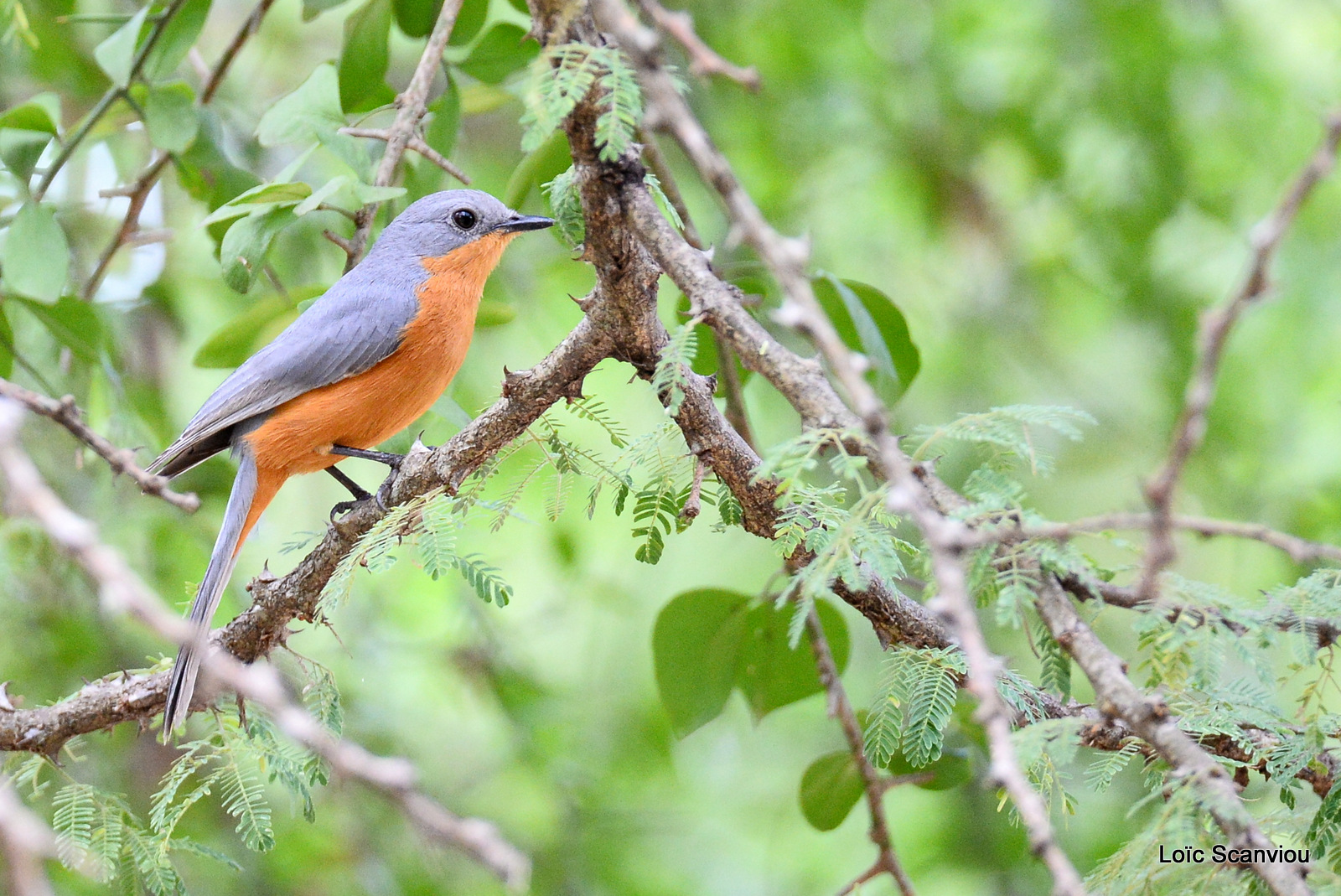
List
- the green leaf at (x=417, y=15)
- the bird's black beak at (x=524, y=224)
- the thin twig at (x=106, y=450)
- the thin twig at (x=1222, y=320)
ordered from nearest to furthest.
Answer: the thin twig at (x=1222, y=320) → the thin twig at (x=106, y=450) → the green leaf at (x=417, y=15) → the bird's black beak at (x=524, y=224)

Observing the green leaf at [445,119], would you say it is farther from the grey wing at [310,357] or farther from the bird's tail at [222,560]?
the bird's tail at [222,560]

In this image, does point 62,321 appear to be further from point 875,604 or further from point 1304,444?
point 1304,444

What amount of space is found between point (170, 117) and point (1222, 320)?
3.17 metres

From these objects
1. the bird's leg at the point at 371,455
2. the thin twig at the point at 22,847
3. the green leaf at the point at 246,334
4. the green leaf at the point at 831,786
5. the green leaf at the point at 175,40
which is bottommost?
the thin twig at the point at 22,847

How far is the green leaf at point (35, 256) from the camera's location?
→ 9.57 ft

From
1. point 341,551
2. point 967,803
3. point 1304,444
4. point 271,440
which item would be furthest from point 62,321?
point 1304,444

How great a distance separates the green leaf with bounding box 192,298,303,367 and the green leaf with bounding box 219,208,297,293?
2.71 ft

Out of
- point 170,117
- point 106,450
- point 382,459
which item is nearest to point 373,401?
point 382,459

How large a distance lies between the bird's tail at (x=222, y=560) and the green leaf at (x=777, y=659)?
1.55m

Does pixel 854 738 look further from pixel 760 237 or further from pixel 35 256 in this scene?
pixel 35 256

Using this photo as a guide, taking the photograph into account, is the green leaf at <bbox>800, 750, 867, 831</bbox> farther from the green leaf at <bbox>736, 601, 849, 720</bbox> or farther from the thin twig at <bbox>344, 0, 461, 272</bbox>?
the thin twig at <bbox>344, 0, 461, 272</bbox>

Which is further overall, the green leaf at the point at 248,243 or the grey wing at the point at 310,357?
the grey wing at the point at 310,357

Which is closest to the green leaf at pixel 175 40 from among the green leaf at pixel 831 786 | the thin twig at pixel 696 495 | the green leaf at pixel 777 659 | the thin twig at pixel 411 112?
the thin twig at pixel 411 112

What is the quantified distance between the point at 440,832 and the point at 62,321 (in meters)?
2.91
